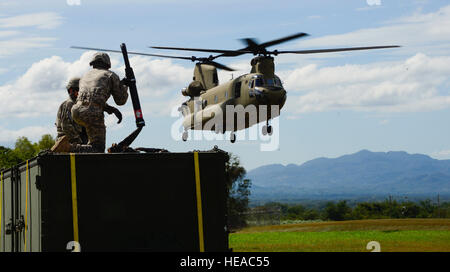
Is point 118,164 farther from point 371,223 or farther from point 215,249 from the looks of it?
point 371,223

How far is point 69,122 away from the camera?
1106 cm

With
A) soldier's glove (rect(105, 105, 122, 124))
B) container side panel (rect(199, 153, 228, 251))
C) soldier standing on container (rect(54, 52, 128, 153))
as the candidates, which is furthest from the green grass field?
container side panel (rect(199, 153, 228, 251))

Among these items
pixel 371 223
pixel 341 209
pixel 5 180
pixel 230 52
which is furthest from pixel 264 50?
pixel 341 209

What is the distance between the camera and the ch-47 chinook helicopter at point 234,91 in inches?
1617

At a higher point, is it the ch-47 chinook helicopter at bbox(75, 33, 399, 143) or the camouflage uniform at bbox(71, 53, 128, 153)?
the ch-47 chinook helicopter at bbox(75, 33, 399, 143)

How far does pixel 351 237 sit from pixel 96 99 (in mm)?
26715

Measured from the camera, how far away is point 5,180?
1085 centimetres

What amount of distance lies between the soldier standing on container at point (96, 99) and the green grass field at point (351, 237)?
707 inches

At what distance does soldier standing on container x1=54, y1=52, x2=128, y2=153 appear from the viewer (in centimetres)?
953

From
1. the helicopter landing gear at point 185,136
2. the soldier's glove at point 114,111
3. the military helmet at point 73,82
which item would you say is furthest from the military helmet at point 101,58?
the helicopter landing gear at point 185,136

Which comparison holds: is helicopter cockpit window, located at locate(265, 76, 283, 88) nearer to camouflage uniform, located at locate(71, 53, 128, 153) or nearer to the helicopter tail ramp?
camouflage uniform, located at locate(71, 53, 128, 153)

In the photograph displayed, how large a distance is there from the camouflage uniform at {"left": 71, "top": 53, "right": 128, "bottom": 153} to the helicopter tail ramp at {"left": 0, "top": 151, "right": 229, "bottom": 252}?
171 centimetres

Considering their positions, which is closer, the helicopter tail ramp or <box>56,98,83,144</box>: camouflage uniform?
the helicopter tail ramp
